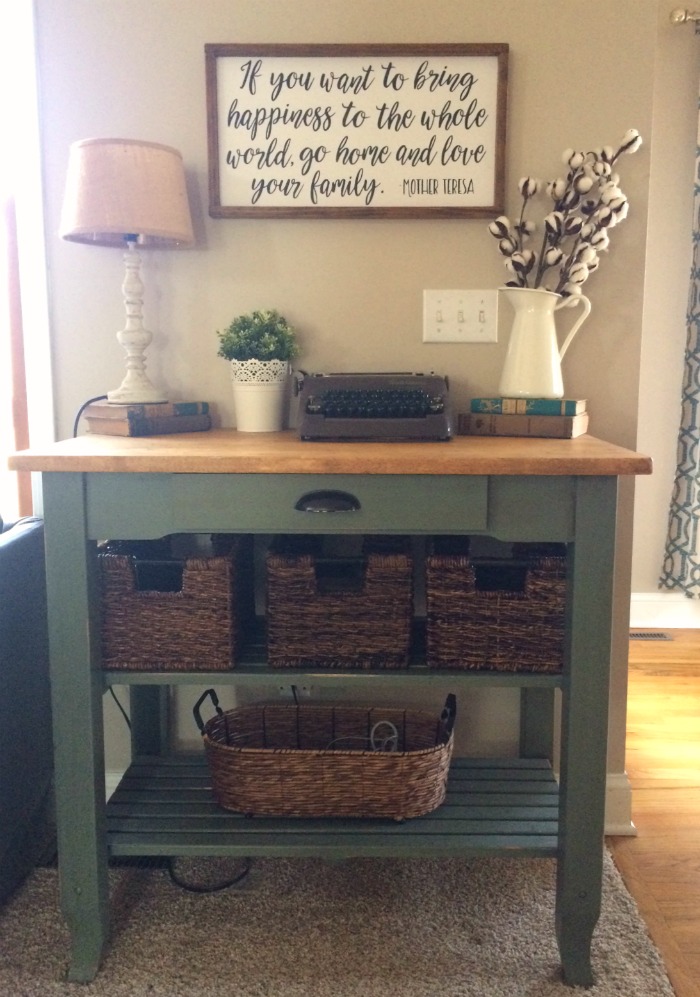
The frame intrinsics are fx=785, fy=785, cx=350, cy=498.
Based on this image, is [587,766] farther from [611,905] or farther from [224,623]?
[224,623]

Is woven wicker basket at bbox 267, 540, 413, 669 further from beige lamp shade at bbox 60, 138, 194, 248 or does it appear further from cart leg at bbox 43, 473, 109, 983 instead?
beige lamp shade at bbox 60, 138, 194, 248

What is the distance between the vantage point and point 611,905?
1532mm

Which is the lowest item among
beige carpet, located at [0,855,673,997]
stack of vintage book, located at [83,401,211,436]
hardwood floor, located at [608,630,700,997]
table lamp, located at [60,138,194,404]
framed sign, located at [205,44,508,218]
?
hardwood floor, located at [608,630,700,997]

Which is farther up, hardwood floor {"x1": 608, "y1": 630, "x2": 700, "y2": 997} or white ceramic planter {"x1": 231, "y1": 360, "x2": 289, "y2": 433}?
white ceramic planter {"x1": 231, "y1": 360, "x2": 289, "y2": 433}

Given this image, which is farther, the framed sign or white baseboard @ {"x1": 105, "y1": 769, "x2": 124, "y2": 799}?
white baseboard @ {"x1": 105, "y1": 769, "x2": 124, "y2": 799}

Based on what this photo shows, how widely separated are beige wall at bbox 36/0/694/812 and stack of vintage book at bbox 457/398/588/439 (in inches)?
7.7

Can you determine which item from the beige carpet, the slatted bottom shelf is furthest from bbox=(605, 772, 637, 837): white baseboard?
the slatted bottom shelf

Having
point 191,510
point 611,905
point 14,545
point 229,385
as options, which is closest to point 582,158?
point 229,385

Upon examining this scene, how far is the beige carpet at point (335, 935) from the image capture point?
132cm

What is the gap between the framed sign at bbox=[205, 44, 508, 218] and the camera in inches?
64.6

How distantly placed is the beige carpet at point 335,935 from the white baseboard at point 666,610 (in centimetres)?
176

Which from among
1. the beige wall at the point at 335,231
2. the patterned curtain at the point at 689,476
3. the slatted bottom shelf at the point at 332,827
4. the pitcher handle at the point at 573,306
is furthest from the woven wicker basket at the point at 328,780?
the patterned curtain at the point at 689,476

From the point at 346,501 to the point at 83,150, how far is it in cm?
84

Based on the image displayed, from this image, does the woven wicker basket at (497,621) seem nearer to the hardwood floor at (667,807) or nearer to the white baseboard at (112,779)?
the hardwood floor at (667,807)
